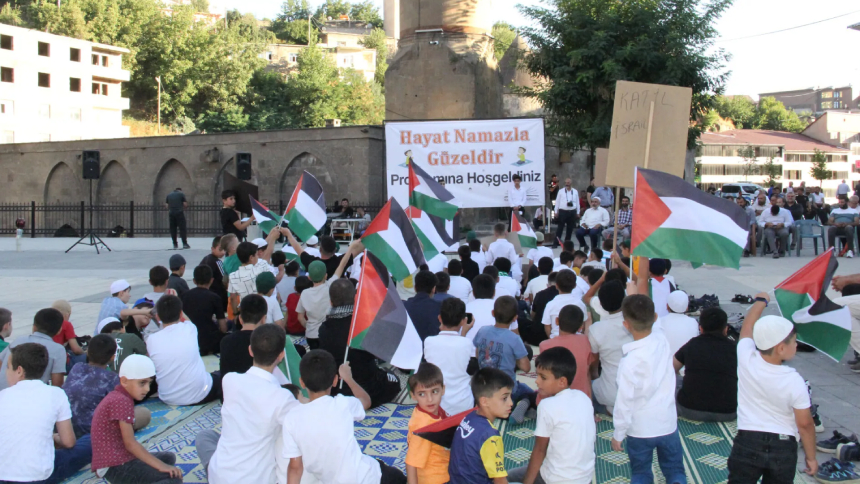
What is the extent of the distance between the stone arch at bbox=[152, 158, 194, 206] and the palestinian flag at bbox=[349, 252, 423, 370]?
23.3 metres

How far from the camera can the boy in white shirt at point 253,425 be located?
4.33 meters

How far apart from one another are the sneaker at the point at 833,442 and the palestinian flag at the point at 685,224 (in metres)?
1.52

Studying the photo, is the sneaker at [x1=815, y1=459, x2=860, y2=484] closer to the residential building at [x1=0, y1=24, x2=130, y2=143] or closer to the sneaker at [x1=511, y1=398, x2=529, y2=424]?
the sneaker at [x1=511, y1=398, x2=529, y2=424]

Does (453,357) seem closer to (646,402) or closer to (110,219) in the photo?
(646,402)

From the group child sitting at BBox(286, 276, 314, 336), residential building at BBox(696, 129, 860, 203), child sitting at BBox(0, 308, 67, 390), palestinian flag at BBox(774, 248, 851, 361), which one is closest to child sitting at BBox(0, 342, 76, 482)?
child sitting at BBox(0, 308, 67, 390)

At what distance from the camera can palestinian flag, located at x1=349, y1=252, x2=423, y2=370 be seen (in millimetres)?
5359

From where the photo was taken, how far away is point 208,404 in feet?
22.3

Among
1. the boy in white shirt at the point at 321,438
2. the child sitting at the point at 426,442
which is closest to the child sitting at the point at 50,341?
the boy in white shirt at the point at 321,438

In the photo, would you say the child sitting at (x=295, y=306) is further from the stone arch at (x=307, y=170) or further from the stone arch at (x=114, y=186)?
the stone arch at (x=114, y=186)

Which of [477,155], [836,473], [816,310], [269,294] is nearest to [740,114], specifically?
[477,155]

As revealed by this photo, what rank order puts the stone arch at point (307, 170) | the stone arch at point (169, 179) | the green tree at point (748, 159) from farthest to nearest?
the green tree at point (748, 159) → the stone arch at point (169, 179) → the stone arch at point (307, 170)

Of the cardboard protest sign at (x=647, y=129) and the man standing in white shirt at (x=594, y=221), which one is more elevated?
the cardboard protest sign at (x=647, y=129)

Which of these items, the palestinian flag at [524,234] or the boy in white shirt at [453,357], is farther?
the palestinian flag at [524,234]

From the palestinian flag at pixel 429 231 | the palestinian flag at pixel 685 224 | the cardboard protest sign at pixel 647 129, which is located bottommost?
the palestinian flag at pixel 429 231
